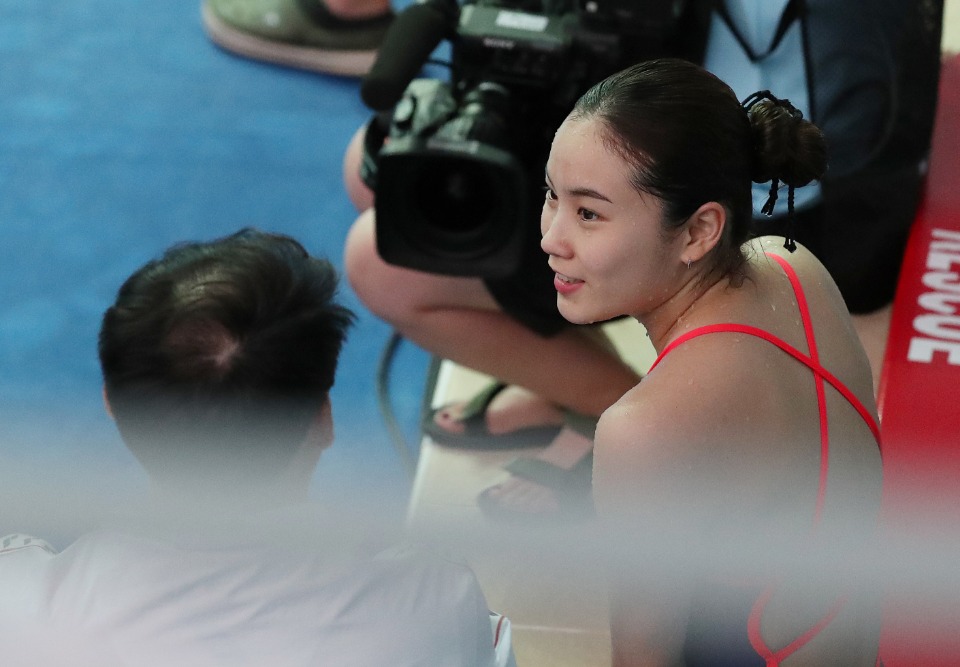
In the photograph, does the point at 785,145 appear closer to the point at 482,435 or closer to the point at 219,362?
the point at 219,362

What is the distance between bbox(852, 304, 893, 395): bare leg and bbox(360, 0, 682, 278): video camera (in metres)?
0.61

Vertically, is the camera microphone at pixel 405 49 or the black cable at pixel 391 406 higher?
the camera microphone at pixel 405 49

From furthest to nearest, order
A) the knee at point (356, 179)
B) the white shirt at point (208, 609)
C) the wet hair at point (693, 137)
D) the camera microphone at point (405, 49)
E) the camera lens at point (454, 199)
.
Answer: the knee at point (356, 179) → the camera lens at point (454, 199) → the camera microphone at point (405, 49) → the wet hair at point (693, 137) → the white shirt at point (208, 609)

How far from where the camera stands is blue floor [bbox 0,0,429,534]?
78.0 inches

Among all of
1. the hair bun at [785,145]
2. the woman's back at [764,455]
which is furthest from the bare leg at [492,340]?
the hair bun at [785,145]

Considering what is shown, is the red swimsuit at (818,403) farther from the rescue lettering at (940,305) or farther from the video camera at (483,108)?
the rescue lettering at (940,305)

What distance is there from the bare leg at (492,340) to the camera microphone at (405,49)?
33 centimetres

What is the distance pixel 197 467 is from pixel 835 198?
4.47 feet

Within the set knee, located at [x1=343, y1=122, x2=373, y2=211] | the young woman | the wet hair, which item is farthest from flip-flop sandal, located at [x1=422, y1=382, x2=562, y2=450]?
the wet hair

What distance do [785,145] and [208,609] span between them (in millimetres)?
592

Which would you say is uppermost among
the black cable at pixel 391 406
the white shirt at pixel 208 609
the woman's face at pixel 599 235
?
the woman's face at pixel 599 235

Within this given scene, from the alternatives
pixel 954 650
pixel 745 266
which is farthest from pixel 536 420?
pixel 745 266

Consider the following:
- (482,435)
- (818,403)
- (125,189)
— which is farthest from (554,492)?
(125,189)

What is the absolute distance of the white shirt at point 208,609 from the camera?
0.89 m
